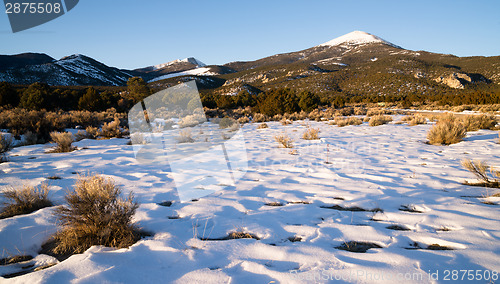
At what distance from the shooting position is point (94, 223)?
7.63 ft

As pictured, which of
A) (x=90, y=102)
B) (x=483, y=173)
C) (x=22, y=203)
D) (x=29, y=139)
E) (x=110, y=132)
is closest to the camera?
(x=22, y=203)

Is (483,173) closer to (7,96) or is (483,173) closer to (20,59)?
(7,96)

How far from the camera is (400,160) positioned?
553 cm

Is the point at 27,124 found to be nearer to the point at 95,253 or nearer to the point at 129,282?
the point at 95,253

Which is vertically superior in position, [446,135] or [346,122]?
[346,122]

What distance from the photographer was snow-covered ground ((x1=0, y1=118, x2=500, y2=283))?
68.9 inches

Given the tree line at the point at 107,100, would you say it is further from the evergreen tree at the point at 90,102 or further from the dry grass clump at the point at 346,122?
the dry grass clump at the point at 346,122

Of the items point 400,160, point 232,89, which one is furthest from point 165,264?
point 232,89

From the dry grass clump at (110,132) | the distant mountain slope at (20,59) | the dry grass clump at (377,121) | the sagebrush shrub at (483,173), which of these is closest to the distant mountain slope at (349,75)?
the distant mountain slope at (20,59)

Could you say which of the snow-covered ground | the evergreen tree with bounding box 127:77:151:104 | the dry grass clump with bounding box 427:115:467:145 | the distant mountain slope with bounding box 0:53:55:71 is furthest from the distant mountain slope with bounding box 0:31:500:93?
the snow-covered ground

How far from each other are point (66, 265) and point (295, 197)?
2.79 metres

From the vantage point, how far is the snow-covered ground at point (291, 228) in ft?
5.74

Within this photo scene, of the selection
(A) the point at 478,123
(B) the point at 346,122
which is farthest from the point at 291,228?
(B) the point at 346,122

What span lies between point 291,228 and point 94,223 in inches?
83.6
